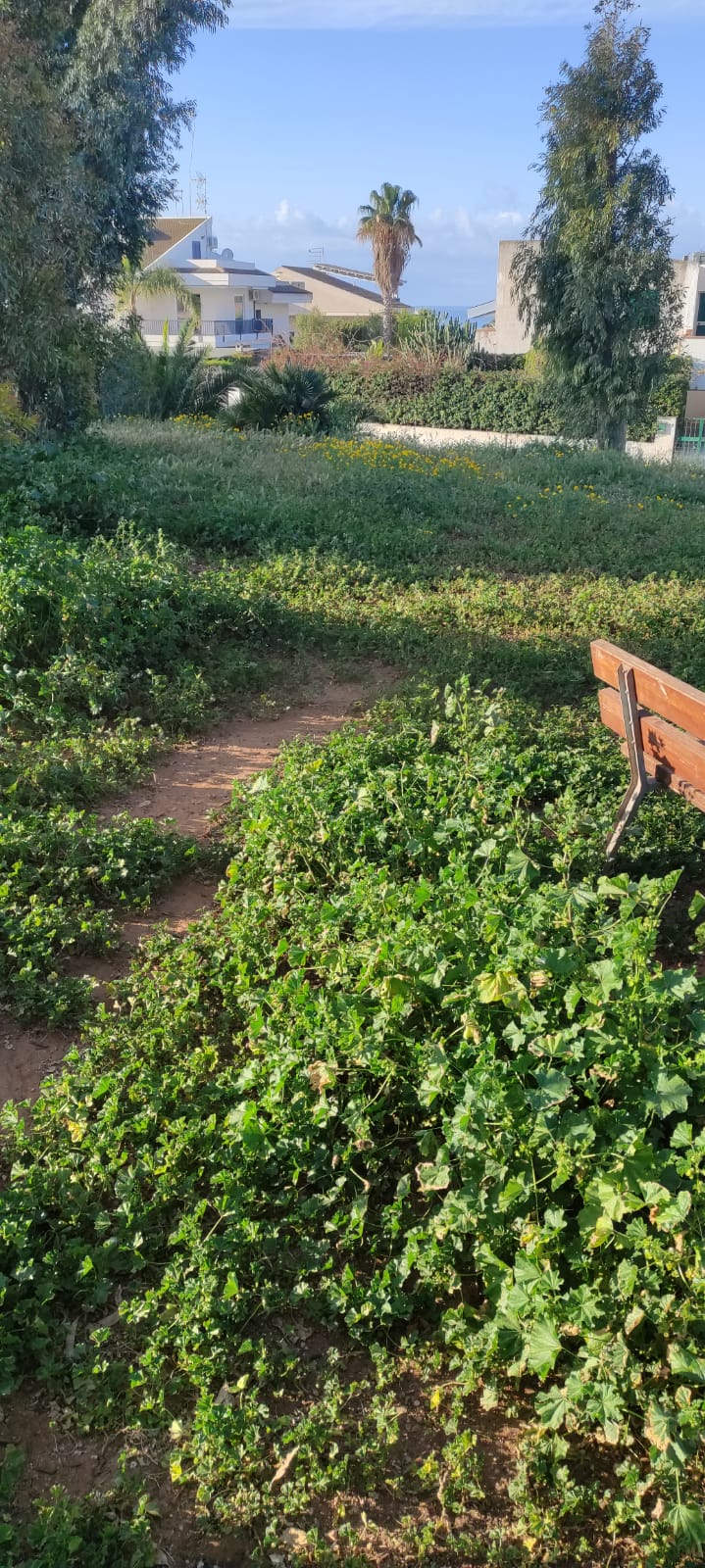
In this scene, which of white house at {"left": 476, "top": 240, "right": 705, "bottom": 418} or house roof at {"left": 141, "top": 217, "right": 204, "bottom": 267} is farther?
house roof at {"left": 141, "top": 217, "right": 204, "bottom": 267}

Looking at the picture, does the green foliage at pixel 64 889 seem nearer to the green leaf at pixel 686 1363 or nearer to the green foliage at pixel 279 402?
the green leaf at pixel 686 1363

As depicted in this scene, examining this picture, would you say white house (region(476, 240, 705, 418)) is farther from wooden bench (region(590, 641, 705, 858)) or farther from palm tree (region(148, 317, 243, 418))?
wooden bench (region(590, 641, 705, 858))

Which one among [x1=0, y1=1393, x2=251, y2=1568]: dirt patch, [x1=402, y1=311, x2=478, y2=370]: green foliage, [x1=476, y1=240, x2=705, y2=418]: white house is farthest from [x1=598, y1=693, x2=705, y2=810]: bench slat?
[x1=476, y1=240, x2=705, y2=418]: white house

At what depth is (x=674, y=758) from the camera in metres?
3.79

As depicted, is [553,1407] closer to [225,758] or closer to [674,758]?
[674,758]

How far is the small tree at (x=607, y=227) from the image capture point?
18281 millimetres

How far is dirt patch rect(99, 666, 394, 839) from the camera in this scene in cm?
475

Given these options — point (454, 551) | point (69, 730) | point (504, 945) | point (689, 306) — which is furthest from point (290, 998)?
point (689, 306)

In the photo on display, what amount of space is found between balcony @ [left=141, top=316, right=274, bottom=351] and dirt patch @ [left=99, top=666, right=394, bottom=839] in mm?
41103

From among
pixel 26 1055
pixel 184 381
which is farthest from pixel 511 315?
pixel 26 1055

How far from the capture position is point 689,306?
113 ft

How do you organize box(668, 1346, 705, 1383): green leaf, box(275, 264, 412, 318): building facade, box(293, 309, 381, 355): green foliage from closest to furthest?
box(668, 1346, 705, 1383): green leaf
box(293, 309, 381, 355): green foliage
box(275, 264, 412, 318): building facade

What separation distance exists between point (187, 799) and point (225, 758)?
0.52m

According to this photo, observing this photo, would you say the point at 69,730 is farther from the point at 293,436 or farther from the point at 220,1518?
the point at 293,436
